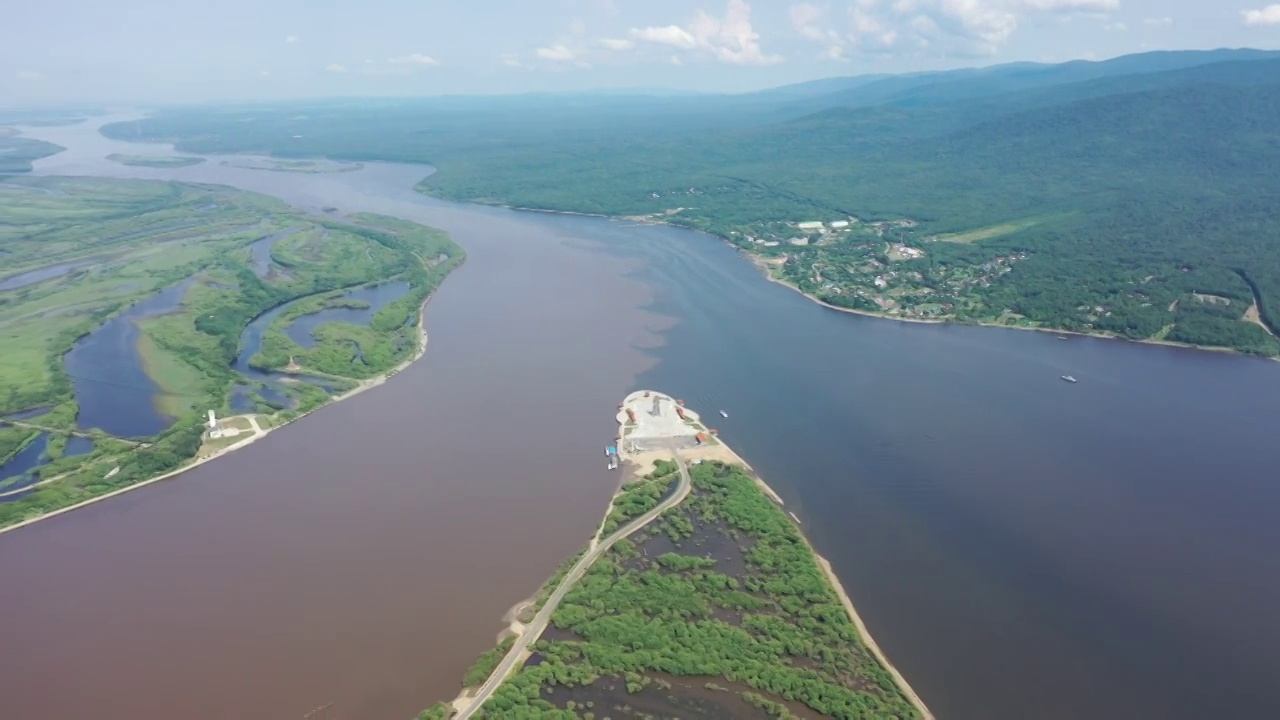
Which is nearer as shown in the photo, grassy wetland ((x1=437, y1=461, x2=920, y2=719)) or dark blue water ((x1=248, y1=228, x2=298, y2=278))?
grassy wetland ((x1=437, y1=461, x2=920, y2=719))

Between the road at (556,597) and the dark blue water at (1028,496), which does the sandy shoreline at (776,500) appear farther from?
the road at (556,597)

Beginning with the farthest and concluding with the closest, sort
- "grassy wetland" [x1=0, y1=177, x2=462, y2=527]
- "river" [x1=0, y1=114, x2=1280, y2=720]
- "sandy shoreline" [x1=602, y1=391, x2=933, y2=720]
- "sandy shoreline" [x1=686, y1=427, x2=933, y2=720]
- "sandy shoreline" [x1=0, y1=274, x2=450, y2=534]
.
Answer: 1. "grassy wetland" [x1=0, y1=177, x2=462, y2=527]
2. "sandy shoreline" [x1=0, y1=274, x2=450, y2=534]
3. "river" [x1=0, y1=114, x2=1280, y2=720]
4. "sandy shoreline" [x1=602, y1=391, x2=933, y2=720]
5. "sandy shoreline" [x1=686, y1=427, x2=933, y2=720]

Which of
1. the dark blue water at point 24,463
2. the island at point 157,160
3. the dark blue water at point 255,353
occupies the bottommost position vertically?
the dark blue water at point 24,463

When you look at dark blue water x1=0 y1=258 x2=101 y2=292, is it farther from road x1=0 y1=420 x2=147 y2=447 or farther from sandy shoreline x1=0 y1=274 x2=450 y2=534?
sandy shoreline x1=0 y1=274 x2=450 y2=534

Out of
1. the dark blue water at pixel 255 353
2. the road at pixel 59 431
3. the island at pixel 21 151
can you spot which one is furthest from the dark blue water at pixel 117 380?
the island at pixel 21 151

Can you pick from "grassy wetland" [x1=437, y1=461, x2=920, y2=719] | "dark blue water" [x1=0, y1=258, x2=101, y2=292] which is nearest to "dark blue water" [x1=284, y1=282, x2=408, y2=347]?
"dark blue water" [x1=0, y1=258, x2=101, y2=292]

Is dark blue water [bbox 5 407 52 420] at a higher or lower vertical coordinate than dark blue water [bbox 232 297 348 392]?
lower
